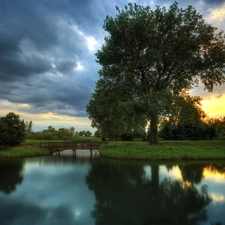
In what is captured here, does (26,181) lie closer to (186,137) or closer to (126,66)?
(126,66)

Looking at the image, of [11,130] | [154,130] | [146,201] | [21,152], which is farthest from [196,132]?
[146,201]

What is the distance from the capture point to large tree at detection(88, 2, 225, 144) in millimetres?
26000

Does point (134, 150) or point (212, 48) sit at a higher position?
point (212, 48)

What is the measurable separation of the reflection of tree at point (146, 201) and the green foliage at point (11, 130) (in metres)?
20.4

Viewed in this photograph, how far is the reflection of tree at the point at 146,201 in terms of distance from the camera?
288 inches

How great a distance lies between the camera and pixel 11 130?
1197 inches

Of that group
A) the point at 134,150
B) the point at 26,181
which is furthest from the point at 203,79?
the point at 26,181

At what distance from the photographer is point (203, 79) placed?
2992 cm

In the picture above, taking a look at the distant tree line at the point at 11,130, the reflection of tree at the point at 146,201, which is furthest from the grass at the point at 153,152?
the reflection of tree at the point at 146,201

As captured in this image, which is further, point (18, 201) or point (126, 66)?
point (126, 66)

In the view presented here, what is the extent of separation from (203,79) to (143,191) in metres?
23.8

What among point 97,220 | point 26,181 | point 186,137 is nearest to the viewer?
point 97,220

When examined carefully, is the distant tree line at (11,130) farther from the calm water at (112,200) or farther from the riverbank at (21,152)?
the calm water at (112,200)

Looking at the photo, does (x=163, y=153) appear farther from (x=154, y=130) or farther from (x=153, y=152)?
(x=154, y=130)
